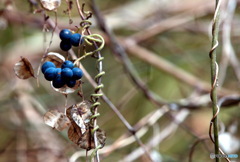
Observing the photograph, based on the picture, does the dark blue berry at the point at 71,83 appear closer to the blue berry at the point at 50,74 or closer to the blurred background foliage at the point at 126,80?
the blue berry at the point at 50,74

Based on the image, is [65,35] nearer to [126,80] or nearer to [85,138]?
[85,138]

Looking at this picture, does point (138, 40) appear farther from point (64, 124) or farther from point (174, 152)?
point (64, 124)

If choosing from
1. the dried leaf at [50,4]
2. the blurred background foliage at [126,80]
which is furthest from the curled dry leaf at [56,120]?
the blurred background foliage at [126,80]

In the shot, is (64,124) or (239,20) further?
(239,20)

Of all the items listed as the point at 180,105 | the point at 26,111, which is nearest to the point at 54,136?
the point at 26,111

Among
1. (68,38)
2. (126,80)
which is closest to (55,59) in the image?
(68,38)
